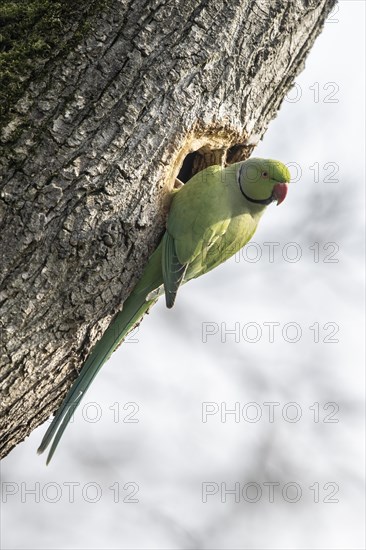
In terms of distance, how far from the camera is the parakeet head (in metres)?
3.29

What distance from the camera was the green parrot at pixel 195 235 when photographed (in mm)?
2822

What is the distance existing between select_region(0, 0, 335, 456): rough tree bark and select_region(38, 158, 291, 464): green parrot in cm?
8

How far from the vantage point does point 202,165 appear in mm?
3385

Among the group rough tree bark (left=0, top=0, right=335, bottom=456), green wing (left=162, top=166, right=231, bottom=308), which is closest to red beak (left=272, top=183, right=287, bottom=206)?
green wing (left=162, top=166, right=231, bottom=308)

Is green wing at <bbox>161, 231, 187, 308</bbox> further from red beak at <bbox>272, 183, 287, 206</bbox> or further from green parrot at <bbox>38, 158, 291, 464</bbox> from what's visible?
red beak at <bbox>272, 183, 287, 206</bbox>

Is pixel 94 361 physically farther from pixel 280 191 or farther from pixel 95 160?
pixel 280 191

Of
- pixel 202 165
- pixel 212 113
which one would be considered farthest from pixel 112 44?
pixel 202 165

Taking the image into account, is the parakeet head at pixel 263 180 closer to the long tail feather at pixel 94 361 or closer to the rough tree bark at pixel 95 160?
the rough tree bark at pixel 95 160

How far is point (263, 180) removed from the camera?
3.32m

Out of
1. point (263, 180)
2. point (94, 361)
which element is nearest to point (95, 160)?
point (94, 361)

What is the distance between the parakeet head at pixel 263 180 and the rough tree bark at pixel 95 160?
52 cm

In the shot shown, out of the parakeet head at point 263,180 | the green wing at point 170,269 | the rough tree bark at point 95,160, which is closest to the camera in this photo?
the rough tree bark at point 95,160

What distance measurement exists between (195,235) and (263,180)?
51 cm

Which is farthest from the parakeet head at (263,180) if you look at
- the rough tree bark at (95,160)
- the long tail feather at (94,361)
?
the long tail feather at (94,361)
